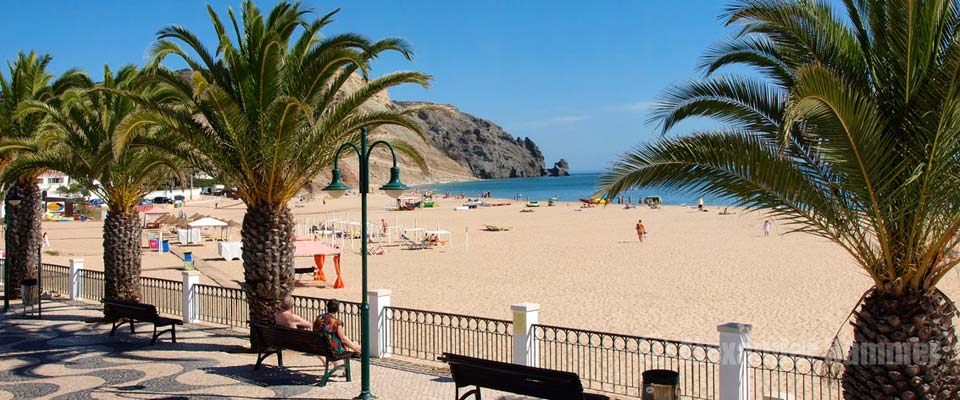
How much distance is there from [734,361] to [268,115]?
24.5ft

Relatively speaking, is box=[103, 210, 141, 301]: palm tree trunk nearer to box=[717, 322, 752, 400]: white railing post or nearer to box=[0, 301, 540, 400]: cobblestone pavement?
box=[0, 301, 540, 400]: cobblestone pavement

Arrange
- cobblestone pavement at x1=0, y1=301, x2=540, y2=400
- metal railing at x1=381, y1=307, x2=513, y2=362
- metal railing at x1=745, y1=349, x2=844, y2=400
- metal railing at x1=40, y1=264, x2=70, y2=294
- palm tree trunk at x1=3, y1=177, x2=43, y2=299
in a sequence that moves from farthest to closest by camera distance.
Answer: metal railing at x1=40, y1=264, x2=70, y2=294 → palm tree trunk at x1=3, y1=177, x2=43, y2=299 → metal railing at x1=381, y1=307, x2=513, y2=362 → metal railing at x1=745, y1=349, x2=844, y2=400 → cobblestone pavement at x1=0, y1=301, x2=540, y2=400

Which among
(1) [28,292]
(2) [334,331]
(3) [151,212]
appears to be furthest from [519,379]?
(3) [151,212]

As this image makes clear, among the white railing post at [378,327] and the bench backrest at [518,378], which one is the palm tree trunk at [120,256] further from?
the bench backrest at [518,378]

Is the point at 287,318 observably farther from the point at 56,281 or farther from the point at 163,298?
the point at 56,281

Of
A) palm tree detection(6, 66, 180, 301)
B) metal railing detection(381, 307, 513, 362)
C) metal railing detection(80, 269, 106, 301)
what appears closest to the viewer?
metal railing detection(381, 307, 513, 362)

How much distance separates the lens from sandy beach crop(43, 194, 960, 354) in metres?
16.1

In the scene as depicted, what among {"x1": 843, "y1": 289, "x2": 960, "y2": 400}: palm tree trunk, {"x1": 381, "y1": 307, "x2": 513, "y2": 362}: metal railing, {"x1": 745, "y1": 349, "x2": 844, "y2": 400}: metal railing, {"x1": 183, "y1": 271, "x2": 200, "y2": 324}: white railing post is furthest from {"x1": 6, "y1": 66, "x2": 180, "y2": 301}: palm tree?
{"x1": 843, "y1": 289, "x2": 960, "y2": 400}: palm tree trunk

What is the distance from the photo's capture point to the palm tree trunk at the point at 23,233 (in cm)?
1772

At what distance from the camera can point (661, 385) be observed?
7492 millimetres

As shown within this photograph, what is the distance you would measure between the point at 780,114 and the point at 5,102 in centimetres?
1743

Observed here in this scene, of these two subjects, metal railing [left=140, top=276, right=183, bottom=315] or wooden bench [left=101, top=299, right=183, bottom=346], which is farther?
metal railing [left=140, top=276, right=183, bottom=315]

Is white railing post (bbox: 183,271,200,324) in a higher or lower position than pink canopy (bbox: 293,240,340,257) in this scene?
lower

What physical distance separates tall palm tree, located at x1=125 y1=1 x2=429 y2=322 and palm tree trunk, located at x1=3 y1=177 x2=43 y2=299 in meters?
8.26
